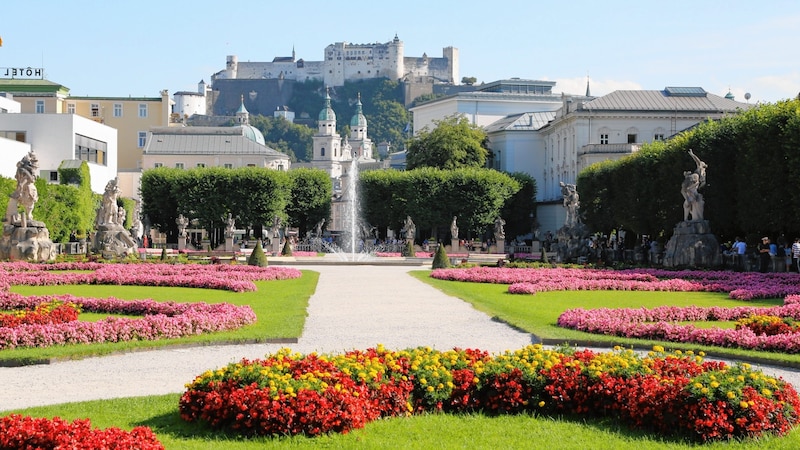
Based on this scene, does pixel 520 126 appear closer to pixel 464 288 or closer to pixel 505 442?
pixel 464 288

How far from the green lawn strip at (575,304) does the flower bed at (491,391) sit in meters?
4.91

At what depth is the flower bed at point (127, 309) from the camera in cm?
1830

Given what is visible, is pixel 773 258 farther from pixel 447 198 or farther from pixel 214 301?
pixel 447 198

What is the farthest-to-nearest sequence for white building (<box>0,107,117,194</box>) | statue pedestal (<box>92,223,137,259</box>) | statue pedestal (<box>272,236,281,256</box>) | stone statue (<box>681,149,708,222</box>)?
white building (<box>0,107,117,194</box>) < statue pedestal (<box>272,236,281,256</box>) < statue pedestal (<box>92,223,137,259</box>) < stone statue (<box>681,149,708,222</box>)

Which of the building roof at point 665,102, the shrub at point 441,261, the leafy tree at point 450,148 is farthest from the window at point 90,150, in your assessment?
the building roof at point 665,102

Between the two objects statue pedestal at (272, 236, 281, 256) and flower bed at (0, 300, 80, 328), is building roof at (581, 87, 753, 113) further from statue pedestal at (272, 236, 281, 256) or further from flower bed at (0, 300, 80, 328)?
flower bed at (0, 300, 80, 328)

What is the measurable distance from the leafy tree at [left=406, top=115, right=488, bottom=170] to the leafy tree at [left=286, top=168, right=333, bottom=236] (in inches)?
492

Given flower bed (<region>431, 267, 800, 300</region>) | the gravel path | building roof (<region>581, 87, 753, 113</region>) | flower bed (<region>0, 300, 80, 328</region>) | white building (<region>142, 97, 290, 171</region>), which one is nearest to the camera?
the gravel path

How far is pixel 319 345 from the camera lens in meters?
18.7

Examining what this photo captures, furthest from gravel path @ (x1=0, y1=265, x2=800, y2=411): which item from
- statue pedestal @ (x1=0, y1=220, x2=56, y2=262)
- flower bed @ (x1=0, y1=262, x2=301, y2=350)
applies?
statue pedestal @ (x1=0, y1=220, x2=56, y2=262)

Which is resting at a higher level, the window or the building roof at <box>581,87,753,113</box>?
the building roof at <box>581,87,753,113</box>

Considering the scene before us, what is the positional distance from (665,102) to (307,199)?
30.6 m

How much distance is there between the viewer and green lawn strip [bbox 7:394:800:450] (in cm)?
1050

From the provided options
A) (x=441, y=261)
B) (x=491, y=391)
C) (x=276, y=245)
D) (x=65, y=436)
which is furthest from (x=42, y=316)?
(x=276, y=245)
